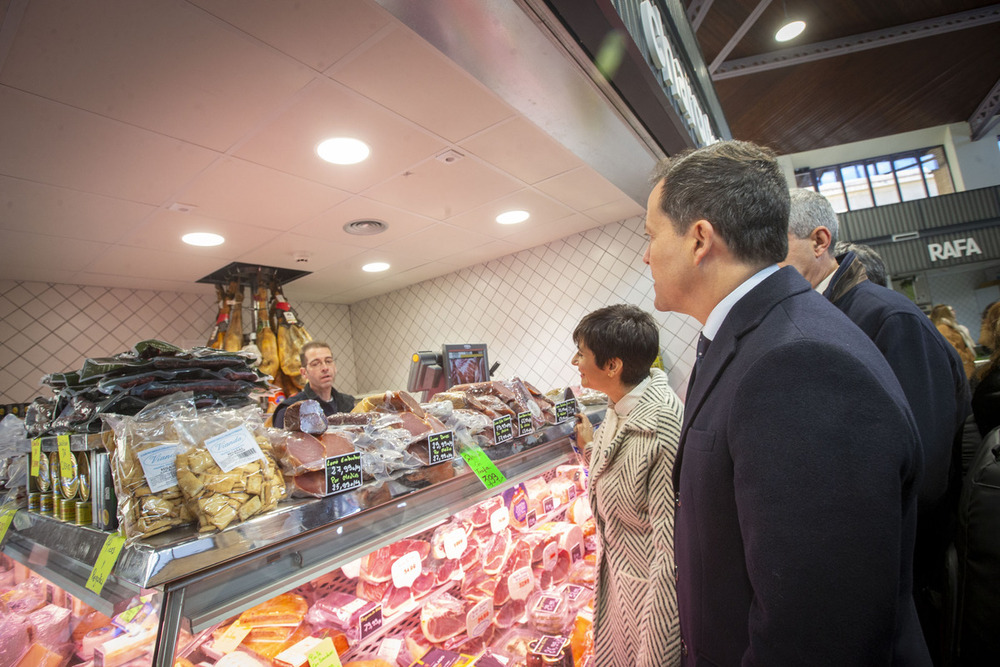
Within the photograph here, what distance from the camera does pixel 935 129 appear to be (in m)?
10.9

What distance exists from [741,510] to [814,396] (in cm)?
20

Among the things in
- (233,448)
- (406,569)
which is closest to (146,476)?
(233,448)

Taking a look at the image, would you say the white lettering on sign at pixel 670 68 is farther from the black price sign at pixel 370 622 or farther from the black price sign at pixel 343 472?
the black price sign at pixel 370 622

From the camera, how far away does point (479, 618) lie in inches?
68.0

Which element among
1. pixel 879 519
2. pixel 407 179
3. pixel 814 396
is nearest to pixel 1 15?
pixel 407 179

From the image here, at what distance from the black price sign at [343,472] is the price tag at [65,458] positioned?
2.03 feet

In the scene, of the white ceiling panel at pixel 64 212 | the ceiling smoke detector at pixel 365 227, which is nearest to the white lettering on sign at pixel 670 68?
the ceiling smoke detector at pixel 365 227

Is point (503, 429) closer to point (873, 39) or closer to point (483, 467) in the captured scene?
point (483, 467)

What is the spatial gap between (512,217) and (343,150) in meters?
1.81

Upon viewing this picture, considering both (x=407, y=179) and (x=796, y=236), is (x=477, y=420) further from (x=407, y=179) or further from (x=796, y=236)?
(x=407, y=179)

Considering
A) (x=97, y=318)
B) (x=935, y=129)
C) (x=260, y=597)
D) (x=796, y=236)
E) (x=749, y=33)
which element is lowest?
(x=260, y=597)

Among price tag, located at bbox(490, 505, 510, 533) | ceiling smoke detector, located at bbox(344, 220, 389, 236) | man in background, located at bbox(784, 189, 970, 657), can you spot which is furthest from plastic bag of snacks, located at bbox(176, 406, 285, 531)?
ceiling smoke detector, located at bbox(344, 220, 389, 236)

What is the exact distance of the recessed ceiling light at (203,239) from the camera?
144 inches

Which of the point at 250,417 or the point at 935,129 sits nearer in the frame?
the point at 250,417
